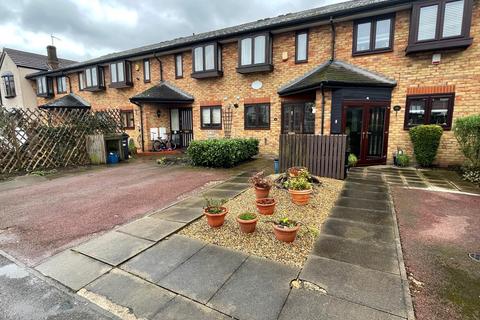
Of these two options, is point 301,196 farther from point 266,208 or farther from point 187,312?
point 187,312

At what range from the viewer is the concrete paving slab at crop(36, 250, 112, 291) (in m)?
2.65

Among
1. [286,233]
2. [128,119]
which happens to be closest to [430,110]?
[286,233]

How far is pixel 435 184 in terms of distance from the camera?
249 inches

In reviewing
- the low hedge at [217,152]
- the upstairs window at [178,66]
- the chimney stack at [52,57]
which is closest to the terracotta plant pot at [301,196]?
the low hedge at [217,152]

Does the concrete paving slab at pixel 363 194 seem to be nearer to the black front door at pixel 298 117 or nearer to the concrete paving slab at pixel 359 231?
the concrete paving slab at pixel 359 231

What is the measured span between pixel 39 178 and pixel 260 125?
8608 mm

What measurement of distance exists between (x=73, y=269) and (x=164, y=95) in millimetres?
11003

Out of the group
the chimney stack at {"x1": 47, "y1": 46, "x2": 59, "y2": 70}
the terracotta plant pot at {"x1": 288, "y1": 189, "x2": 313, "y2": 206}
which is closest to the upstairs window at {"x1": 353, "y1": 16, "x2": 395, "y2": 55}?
the terracotta plant pot at {"x1": 288, "y1": 189, "x2": 313, "y2": 206}

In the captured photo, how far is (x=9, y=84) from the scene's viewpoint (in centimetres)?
2092

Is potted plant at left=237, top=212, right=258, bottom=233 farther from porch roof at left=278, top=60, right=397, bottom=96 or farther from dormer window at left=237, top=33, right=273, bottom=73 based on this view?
dormer window at left=237, top=33, right=273, bottom=73

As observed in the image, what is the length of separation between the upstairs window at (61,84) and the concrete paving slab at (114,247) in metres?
19.5

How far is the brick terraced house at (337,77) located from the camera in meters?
7.72

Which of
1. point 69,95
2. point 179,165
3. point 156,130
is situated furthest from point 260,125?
point 69,95

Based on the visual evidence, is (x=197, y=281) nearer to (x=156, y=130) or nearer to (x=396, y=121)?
(x=396, y=121)
